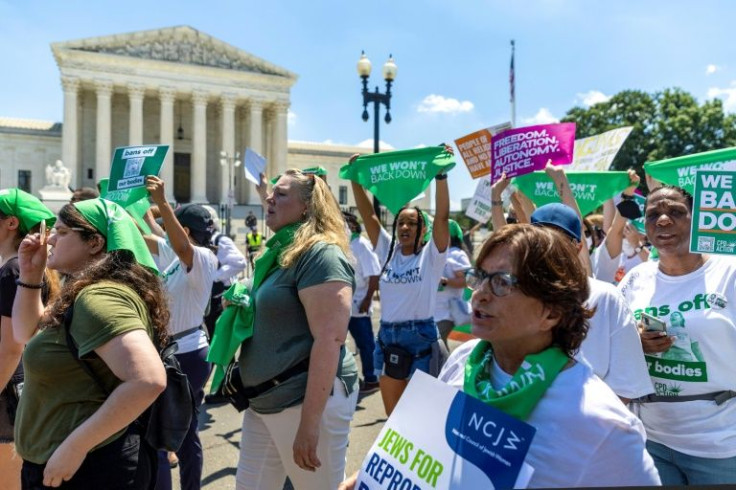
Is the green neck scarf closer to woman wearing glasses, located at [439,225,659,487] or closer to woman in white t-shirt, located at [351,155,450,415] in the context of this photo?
woman wearing glasses, located at [439,225,659,487]

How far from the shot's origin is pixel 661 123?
3756 centimetres

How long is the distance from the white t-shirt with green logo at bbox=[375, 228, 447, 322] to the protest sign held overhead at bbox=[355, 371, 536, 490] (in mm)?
2761

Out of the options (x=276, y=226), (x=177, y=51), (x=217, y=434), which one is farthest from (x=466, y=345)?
(x=177, y=51)

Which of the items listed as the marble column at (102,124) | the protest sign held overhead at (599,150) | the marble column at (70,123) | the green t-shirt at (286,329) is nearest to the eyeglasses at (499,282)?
the green t-shirt at (286,329)

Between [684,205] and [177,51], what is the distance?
51.8 meters

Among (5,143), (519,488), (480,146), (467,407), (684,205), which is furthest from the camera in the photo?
(5,143)

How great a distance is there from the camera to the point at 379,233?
17.5 ft

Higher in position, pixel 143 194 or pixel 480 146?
pixel 480 146

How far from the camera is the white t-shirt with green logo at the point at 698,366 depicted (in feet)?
8.22

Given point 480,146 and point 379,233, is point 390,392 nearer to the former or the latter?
point 379,233

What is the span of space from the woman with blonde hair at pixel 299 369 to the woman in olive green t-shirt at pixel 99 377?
50cm

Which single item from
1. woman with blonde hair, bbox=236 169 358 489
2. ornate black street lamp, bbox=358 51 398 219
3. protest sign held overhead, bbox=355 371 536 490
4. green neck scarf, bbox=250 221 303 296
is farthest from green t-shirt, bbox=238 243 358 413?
ornate black street lamp, bbox=358 51 398 219

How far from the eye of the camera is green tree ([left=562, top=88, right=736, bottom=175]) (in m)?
36.9

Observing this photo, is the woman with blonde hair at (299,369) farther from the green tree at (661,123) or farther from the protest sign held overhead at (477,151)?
the green tree at (661,123)
